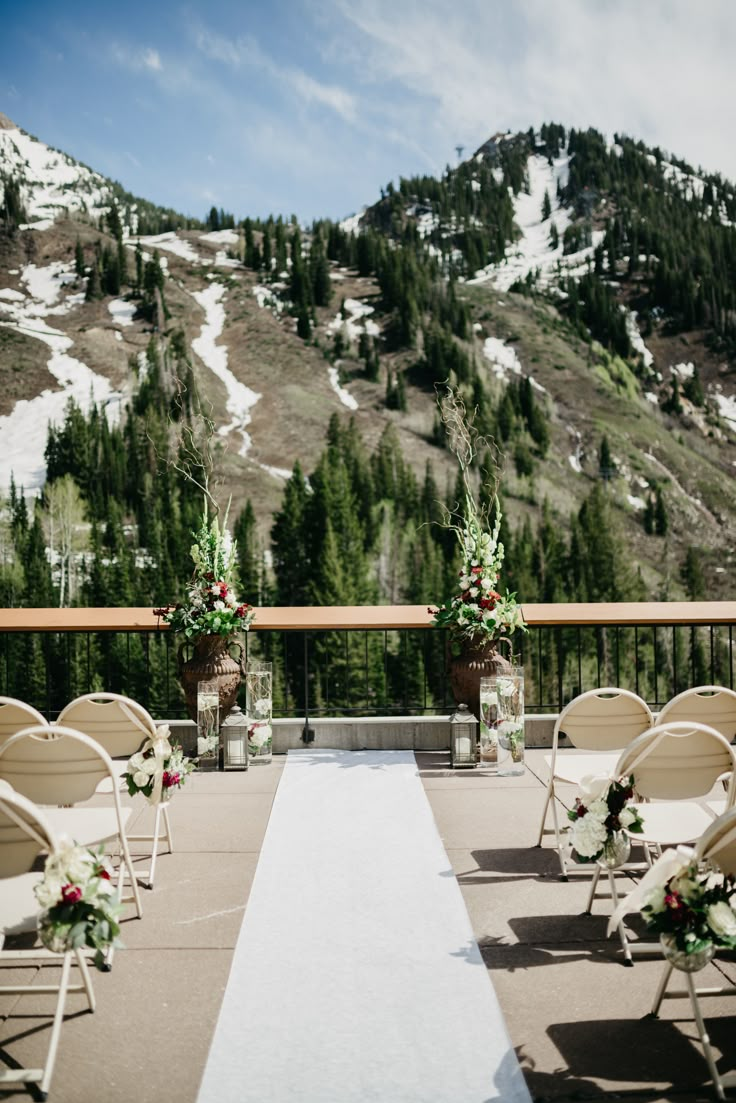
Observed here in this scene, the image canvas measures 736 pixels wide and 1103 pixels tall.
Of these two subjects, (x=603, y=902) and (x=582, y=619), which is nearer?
(x=603, y=902)

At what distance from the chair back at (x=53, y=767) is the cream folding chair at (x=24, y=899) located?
1.33 ft

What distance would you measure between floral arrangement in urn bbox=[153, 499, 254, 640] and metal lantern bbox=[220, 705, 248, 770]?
2.40ft

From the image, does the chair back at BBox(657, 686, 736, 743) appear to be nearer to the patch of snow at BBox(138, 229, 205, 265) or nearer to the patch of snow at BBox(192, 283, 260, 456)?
the patch of snow at BBox(192, 283, 260, 456)

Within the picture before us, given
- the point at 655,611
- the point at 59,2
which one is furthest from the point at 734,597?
the point at 655,611

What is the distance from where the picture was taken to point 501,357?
132 m

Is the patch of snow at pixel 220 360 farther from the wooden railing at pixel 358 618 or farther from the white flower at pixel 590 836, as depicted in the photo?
the white flower at pixel 590 836

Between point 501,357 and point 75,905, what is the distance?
437ft

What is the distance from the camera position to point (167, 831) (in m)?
4.71

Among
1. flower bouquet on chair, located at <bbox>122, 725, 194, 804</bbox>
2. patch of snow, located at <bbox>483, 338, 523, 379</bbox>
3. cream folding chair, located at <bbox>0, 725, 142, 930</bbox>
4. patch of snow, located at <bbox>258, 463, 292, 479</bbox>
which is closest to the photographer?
cream folding chair, located at <bbox>0, 725, 142, 930</bbox>

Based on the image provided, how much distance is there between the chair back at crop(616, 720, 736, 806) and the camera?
3656 mm

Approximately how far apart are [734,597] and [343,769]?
104 meters

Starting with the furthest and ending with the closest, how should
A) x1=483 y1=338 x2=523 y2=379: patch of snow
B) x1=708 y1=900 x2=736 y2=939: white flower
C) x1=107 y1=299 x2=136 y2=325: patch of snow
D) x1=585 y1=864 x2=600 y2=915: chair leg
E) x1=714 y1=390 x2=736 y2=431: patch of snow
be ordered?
x1=714 y1=390 x2=736 y2=431: patch of snow
x1=483 y1=338 x2=523 y2=379: patch of snow
x1=107 y1=299 x2=136 y2=325: patch of snow
x1=585 y1=864 x2=600 y2=915: chair leg
x1=708 y1=900 x2=736 y2=939: white flower

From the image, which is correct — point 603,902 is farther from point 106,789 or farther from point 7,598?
point 7,598

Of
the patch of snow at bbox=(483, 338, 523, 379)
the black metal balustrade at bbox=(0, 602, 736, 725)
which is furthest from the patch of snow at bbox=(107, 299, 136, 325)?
the black metal balustrade at bbox=(0, 602, 736, 725)
